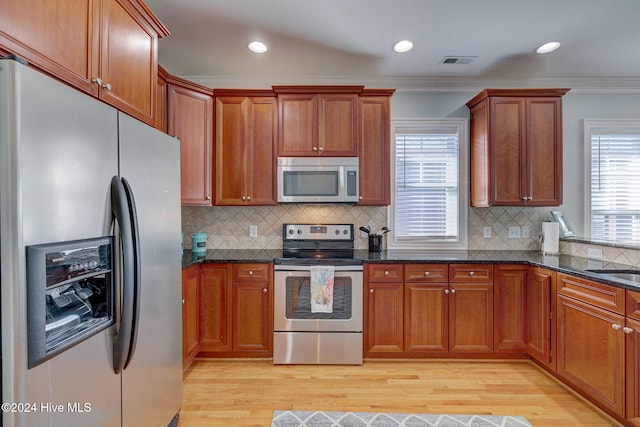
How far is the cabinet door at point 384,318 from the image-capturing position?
110 inches

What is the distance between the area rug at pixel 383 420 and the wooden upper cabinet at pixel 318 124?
210cm

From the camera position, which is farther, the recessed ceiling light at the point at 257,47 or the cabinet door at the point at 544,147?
the cabinet door at the point at 544,147

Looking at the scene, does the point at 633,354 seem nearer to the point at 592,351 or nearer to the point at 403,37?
the point at 592,351

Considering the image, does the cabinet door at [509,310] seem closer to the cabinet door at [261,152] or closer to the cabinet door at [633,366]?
the cabinet door at [633,366]

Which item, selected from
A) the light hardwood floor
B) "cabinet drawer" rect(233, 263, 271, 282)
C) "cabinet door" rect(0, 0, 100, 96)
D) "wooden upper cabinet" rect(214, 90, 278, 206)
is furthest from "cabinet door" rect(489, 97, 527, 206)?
"cabinet door" rect(0, 0, 100, 96)

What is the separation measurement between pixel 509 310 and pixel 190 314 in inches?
107

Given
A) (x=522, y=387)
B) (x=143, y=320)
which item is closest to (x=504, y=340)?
(x=522, y=387)

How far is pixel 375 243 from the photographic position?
3.25 metres

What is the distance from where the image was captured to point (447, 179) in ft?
11.3

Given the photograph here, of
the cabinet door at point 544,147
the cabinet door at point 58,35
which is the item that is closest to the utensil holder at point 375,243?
the cabinet door at point 544,147

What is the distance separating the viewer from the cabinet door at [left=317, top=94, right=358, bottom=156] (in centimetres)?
306

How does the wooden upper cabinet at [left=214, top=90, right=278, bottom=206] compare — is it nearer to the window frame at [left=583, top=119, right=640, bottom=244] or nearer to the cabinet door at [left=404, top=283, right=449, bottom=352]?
the cabinet door at [left=404, top=283, right=449, bottom=352]

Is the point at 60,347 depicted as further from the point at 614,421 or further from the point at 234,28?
the point at 614,421

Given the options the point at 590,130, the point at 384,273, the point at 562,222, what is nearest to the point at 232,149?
the point at 384,273
